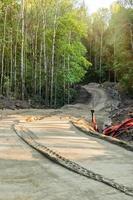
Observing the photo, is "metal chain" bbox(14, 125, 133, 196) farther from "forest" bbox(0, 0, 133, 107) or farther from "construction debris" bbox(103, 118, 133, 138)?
"forest" bbox(0, 0, 133, 107)

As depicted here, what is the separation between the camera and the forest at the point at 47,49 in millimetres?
45938

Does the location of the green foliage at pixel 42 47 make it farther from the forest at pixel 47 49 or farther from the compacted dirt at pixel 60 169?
the compacted dirt at pixel 60 169

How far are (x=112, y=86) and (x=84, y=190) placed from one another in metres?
57.2

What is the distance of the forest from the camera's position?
45.9 meters

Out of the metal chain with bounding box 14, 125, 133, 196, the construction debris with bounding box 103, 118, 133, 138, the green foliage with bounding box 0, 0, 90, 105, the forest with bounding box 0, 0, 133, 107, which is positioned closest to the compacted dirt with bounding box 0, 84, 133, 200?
Result: the metal chain with bounding box 14, 125, 133, 196

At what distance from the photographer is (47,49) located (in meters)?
50.7

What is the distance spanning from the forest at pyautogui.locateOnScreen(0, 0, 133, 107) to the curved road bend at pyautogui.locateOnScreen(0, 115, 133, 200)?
97.5 ft

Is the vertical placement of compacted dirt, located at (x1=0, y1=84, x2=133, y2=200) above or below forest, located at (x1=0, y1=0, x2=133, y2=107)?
below

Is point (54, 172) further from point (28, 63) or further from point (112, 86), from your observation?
point (112, 86)

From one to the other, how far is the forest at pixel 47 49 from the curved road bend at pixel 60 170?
29.7 m

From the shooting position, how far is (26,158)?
435 inches

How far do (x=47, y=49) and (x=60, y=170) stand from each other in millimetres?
41748

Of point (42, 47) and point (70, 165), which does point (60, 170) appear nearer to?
point (70, 165)

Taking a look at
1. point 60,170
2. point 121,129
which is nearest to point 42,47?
point 121,129
